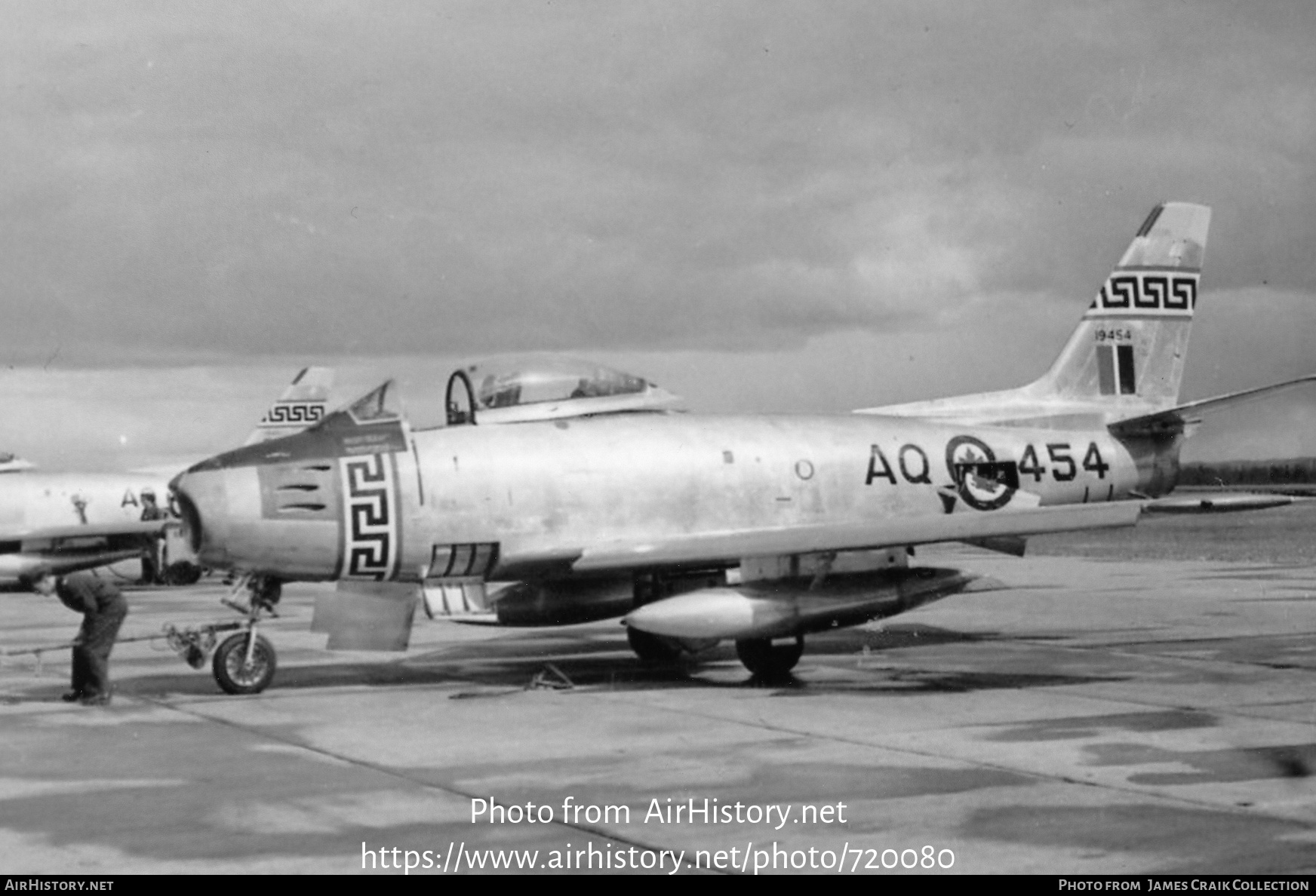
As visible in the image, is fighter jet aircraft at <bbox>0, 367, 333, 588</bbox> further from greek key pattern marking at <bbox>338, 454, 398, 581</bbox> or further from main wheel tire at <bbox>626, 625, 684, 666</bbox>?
greek key pattern marking at <bbox>338, 454, 398, 581</bbox>

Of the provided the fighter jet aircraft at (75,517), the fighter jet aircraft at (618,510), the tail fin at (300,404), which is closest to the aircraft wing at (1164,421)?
the fighter jet aircraft at (618,510)

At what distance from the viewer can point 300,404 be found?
40312 mm

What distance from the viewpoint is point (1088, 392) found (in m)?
17.2

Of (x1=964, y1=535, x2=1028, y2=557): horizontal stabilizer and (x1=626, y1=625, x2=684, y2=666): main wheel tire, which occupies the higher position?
(x1=964, y1=535, x2=1028, y2=557): horizontal stabilizer

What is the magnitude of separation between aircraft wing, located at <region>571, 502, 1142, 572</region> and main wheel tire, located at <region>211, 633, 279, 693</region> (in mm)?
2479

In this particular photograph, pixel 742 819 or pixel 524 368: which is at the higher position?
pixel 524 368

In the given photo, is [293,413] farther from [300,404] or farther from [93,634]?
[93,634]

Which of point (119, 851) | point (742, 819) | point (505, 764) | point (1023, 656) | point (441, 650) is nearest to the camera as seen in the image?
point (119, 851)

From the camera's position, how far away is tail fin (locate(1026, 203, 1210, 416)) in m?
17.3

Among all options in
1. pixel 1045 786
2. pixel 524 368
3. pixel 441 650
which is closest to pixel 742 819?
Answer: pixel 1045 786

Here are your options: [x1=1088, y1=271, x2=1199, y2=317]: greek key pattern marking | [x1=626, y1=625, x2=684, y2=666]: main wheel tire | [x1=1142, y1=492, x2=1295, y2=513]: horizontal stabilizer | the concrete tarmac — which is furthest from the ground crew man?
[x1=1142, y1=492, x2=1295, y2=513]: horizontal stabilizer
